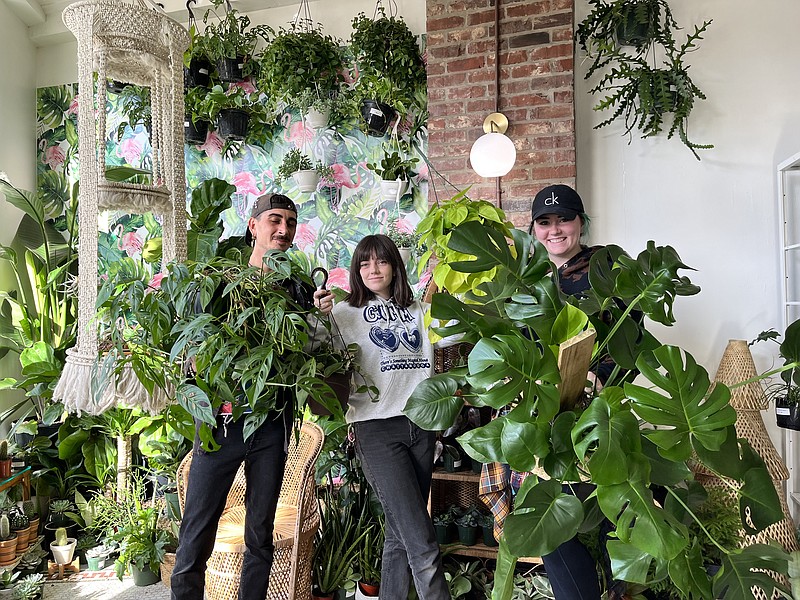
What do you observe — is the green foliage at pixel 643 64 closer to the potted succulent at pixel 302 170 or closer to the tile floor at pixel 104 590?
the potted succulent at pixel 302 170

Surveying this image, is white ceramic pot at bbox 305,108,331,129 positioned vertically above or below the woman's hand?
above

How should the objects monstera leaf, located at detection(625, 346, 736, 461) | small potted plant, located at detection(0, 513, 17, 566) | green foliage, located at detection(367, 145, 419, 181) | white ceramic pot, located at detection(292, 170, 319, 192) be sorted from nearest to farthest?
monstera leaf, located at detection(625, 346, 736, 461)
small potted plant, located at detection(0, 513, 17, 566)
green foliage, located at detection(367, 145, 419, 181)
white ceramic pot, located at detection(292, 170, 319, 192)

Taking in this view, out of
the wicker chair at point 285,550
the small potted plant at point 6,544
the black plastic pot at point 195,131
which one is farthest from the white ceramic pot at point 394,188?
the small potted plant at point 6,544

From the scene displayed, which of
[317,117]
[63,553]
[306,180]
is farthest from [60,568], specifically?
[317,117]

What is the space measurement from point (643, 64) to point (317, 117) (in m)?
1.75

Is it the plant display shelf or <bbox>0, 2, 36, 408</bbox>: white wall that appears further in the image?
<bbox>0, 2, 36, 408</bbox>: white wall

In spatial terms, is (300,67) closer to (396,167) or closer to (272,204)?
(396,167)

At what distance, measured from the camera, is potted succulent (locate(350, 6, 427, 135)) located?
346 cm

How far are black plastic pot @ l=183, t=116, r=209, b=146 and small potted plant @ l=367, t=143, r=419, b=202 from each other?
1087 millimetres

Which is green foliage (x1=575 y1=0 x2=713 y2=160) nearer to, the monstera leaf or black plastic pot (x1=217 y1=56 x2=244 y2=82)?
black plastic pot (x1=217 y1=56 x2=244 y2=82)

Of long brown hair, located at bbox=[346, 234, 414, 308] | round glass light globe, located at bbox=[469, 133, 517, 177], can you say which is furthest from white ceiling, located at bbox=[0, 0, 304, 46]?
long brown hair, located at bbox=[346, 234, 414, 308]

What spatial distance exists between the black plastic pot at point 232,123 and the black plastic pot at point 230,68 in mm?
221

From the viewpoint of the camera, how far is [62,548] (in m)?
3.40

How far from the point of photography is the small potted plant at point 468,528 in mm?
2916
